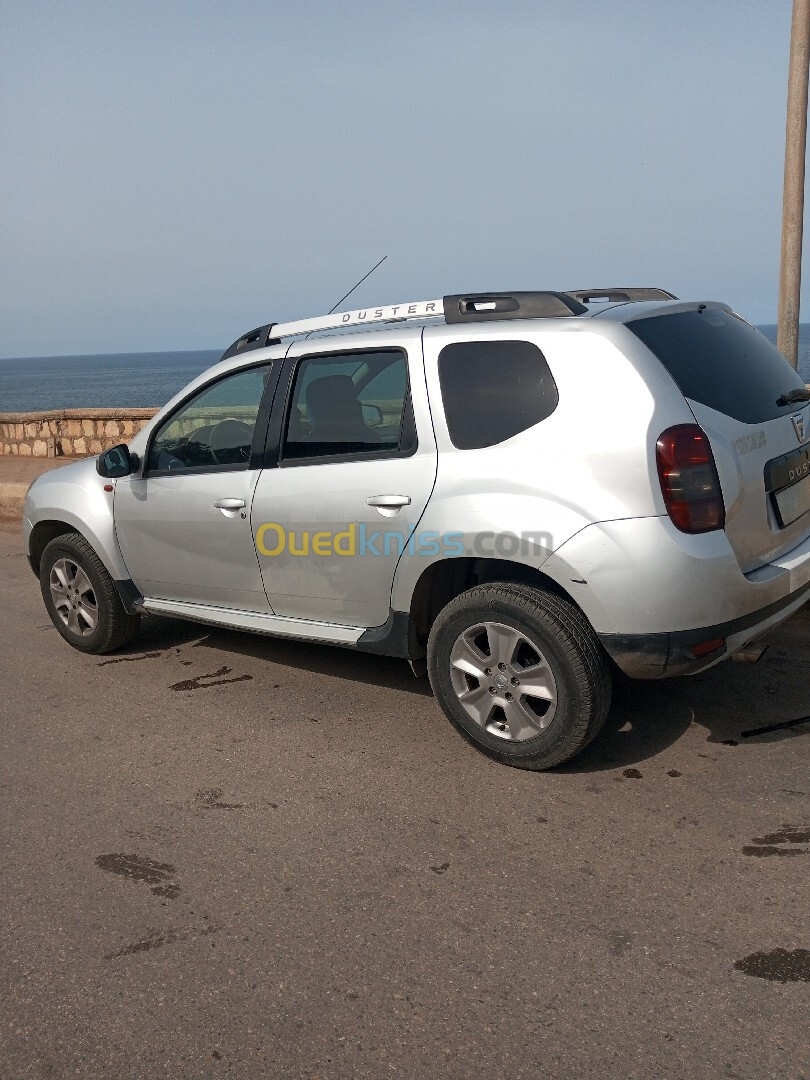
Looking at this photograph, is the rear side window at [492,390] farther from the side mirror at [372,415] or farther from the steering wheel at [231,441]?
the steering wheel at [231,441]

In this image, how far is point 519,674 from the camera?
380 centimetres

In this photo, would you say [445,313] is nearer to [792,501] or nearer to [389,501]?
[389,501]

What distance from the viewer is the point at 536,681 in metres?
3.77

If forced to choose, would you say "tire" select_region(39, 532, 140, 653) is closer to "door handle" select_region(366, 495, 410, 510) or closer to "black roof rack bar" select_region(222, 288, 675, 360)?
"black roof rack bar" select_region(222, 288, 675, 360)

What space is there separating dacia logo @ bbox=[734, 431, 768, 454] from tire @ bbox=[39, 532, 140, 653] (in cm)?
345

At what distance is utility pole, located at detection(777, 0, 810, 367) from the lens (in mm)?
6930

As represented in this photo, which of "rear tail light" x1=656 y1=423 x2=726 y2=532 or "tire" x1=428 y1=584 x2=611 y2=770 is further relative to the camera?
"tire" x1=428 y1=584 x2=611 y2=770

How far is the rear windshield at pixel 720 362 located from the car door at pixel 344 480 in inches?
38.6

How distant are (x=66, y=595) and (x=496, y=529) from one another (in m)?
3.07

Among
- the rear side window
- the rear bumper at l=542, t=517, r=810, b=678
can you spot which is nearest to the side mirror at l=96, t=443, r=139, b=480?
the rear side window

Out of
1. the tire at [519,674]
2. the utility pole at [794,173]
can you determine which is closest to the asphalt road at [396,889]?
the tire at [519,674]

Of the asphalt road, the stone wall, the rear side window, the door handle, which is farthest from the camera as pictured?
the stone wall

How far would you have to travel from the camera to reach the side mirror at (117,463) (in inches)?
203

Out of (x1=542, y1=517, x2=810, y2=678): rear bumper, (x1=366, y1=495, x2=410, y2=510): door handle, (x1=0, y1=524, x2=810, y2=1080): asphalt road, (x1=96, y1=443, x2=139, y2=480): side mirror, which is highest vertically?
(x1=96, y1=443, x2=139, y2=480): side mirror
